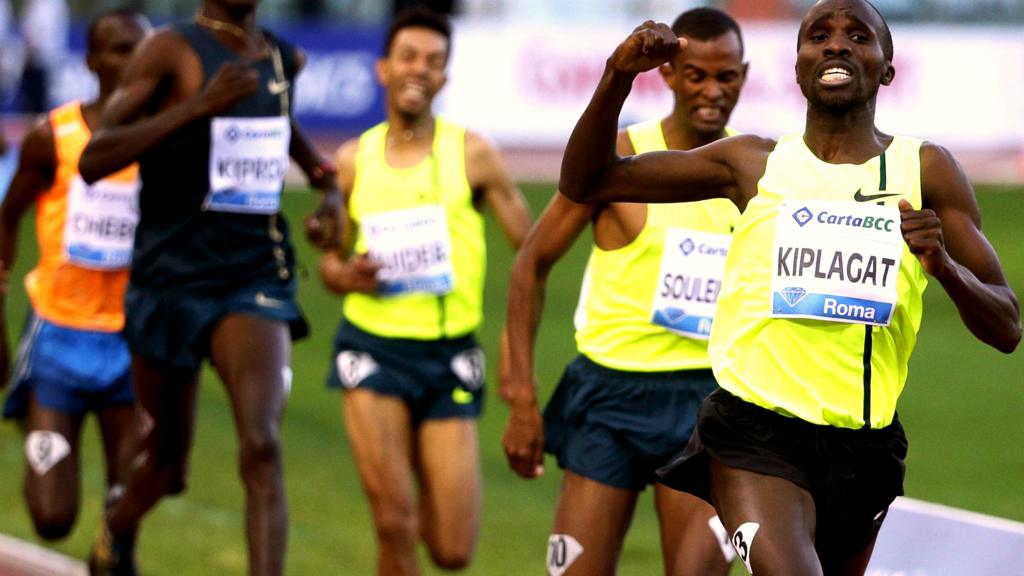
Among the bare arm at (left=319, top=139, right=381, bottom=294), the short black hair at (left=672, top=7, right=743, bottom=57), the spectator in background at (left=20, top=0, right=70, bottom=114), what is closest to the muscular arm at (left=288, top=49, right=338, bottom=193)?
the bare arm at (left=319, top=139, right=381, bottom=294)

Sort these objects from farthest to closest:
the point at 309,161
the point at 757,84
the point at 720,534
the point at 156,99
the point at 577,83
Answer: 1. the point at 577,83
2. the point at 757,84
3. the point at 309,161
4. the point at 156,99
5. the point at 720,534

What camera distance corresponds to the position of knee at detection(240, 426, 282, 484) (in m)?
7.09

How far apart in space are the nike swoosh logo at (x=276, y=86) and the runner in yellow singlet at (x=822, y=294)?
266cm

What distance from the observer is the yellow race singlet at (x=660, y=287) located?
20.9ft

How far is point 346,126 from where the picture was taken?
29312 millimetres

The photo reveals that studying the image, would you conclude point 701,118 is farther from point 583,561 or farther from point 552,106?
point 552,106

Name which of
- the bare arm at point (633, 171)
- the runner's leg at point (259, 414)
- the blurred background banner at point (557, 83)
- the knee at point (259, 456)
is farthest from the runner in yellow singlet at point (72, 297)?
the blurred background banner at point (557, 83)

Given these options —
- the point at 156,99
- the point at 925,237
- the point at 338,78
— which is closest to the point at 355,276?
the point at 156,99

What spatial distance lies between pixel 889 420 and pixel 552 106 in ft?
78.3

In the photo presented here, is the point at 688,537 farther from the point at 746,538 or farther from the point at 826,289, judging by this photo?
the point at 826,289

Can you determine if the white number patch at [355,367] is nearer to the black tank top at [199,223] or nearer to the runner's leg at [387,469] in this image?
the runner's leg at [387,469]

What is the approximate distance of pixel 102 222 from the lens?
851 centimetres

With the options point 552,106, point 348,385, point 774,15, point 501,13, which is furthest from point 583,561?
point 774,15

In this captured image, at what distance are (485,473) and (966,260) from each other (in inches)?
256
